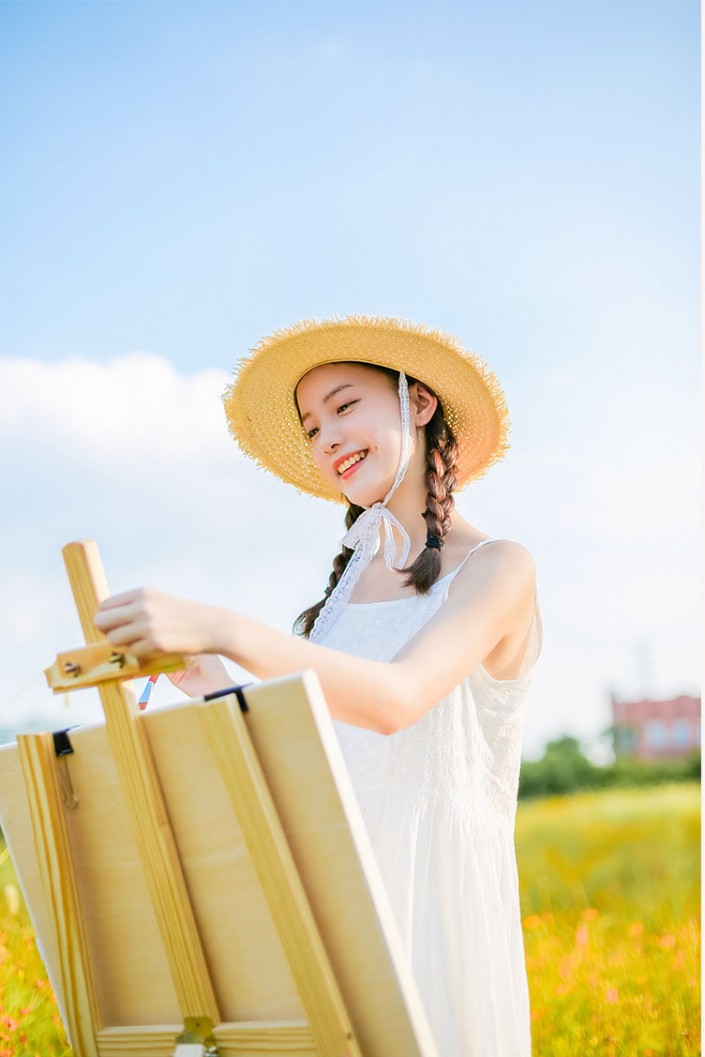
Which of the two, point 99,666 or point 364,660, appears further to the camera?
point 364,660

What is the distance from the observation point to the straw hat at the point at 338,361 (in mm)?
1963

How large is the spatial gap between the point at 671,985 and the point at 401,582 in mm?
2151

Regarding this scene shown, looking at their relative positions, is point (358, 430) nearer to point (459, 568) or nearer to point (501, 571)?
point (459, 568)

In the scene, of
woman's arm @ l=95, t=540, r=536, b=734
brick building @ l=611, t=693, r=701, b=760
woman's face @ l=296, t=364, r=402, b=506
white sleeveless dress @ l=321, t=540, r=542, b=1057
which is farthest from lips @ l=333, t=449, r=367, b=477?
brick building @ l=611, t=693, r=701, b=760

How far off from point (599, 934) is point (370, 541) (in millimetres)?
2457

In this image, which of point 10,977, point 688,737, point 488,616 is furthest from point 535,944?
point 688,737

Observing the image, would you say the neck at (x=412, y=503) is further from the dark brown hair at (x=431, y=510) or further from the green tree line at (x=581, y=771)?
the green tree line at (x=581, y=771)

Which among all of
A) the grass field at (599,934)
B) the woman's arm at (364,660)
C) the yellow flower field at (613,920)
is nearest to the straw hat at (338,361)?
the woman's arm at (364,660)

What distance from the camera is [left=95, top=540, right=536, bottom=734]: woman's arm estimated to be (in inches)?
42.1

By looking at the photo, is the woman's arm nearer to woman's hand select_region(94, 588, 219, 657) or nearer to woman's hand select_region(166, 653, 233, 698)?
woman's hand select_region(94, 588, 219, 657)

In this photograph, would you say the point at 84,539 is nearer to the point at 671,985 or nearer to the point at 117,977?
the point at 117,977

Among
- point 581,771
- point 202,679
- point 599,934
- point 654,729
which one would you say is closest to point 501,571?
point 202,679

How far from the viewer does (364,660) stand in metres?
1.20

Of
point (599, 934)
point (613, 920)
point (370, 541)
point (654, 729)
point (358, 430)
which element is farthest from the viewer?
point (654, 729)
